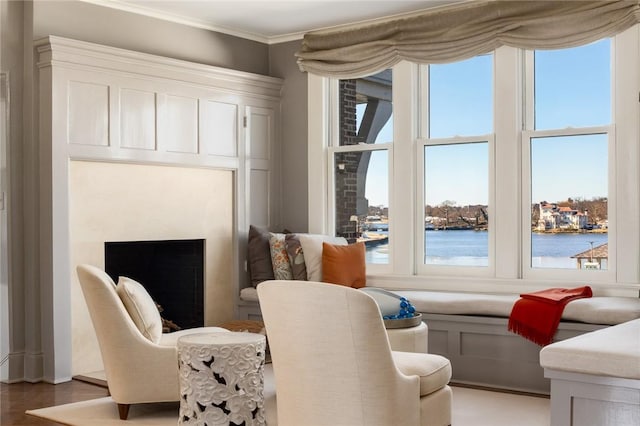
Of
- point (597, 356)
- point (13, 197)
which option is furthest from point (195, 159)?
point (597, 356)

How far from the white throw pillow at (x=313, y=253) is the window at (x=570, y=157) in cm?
166

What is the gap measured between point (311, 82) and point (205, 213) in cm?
153

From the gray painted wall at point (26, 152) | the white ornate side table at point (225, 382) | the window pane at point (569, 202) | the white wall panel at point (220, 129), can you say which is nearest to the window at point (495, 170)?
the window pane at point (569, 202)

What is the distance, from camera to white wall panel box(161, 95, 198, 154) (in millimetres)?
6184

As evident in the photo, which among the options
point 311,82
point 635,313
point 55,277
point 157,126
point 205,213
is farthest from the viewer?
point 311,82

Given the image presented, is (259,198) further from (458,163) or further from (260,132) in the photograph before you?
(458,163)

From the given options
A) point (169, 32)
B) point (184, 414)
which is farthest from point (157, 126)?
point (184, 414)

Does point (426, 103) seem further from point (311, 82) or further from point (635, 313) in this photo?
point (635, 313)

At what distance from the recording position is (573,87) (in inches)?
223

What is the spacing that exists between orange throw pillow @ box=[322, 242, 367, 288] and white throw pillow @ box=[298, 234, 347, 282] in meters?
0.07

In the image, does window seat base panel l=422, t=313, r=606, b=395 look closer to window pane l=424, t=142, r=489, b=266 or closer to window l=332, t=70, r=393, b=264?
window pane l=424, t=142, r=489, b=266

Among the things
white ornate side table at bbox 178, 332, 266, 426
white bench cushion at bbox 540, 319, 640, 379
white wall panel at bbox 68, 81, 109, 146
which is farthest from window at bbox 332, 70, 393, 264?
white ornate side table at bbox 178, 332, 266, 426

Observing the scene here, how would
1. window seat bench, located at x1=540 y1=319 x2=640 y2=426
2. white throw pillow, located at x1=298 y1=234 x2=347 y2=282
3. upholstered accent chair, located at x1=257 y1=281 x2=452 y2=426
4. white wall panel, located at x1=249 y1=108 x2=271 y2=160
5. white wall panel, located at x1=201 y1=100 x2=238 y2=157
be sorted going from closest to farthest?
window seat bench, located at x1=540 y1=319 x2=640 y2=426 → upholstered accent chair, located at x1=257 y1=281 x2=452 y2=426 → white throw pillow, located at x1=298 y1=234 x2=347 y2=282 → white wall panel, located at x1=201 y1=100 x2=238 y2=157 → white wall panel, located at x1=249 y1=108 x2=271 y2=160

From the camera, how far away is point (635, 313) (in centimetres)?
468
